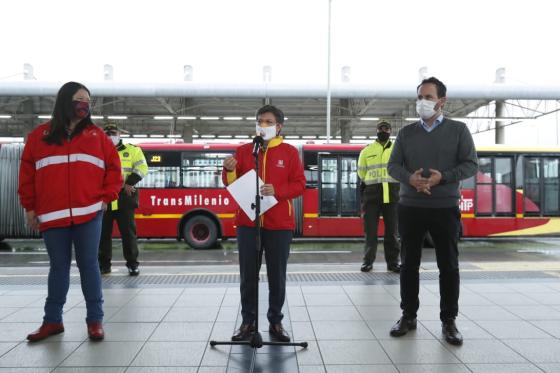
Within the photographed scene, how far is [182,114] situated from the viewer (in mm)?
23109

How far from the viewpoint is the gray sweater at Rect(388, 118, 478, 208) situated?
3.83 meters

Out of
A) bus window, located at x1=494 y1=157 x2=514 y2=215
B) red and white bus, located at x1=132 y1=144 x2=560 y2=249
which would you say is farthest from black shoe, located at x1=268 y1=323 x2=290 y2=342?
bus window, located at x1=494 y1=157 x2=514 y2=215

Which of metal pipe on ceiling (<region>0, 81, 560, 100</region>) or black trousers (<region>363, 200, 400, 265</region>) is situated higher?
metal pipe on ceiling (<region>0, 81, 560, 100</region>)

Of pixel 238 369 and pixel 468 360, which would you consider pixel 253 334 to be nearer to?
pixel 238 369

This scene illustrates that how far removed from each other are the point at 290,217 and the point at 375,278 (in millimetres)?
2854

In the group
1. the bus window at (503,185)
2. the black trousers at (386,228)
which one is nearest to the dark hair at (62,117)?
the black trousers at (386,228)

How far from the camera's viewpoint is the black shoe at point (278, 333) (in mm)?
3754

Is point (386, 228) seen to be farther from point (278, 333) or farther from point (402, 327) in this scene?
point (278, 333)

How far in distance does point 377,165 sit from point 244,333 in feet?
12.1

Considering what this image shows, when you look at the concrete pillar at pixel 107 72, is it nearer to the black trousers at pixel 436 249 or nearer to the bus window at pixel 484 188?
the bus window at pixel 484 188

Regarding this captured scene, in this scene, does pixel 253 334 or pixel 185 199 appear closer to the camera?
→ pixel 253 334

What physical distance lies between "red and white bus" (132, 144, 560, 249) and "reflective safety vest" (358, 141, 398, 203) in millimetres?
4560

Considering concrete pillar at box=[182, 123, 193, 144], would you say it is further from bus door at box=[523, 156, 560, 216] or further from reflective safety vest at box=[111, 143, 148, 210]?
reflective safety vest at box=[111, 143, 148, 210]

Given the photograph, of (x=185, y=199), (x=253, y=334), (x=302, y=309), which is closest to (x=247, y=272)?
(x=253, y=334)
